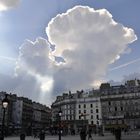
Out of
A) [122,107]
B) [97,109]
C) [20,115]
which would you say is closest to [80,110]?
[97,109]

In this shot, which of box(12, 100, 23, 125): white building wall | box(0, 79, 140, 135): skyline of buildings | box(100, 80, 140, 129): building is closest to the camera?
box(100, 80, 140, 129): building

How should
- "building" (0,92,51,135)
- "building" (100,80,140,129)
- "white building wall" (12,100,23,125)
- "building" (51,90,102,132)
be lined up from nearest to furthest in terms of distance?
"building" (100,80,140,129)
"building" (51,90,102,132)
"building" (0,92,51,135)
"white building wall" (12,100,23,125)

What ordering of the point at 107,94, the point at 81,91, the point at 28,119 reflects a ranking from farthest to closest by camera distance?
the point at 28,119, the point at 81,91, the point at 107,94

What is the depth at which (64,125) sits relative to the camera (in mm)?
128500

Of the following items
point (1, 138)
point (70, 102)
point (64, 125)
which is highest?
point (70, 102)

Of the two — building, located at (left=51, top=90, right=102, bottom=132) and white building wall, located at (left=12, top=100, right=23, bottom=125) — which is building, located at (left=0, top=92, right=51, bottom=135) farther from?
building, located at (left=51, top=90, right=102, bottom=132)

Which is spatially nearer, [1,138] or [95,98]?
[1,138]

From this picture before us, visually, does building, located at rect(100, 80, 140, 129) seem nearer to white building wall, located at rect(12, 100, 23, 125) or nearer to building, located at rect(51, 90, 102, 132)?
building, located at rect(51, 90, 102, 132)

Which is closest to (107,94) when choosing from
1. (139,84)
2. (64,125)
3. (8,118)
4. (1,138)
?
(139,84)

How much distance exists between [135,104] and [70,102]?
1144 inches

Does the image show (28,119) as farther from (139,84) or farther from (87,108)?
(139,84)

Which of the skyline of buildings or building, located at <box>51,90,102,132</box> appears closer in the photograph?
the skyline of buildings

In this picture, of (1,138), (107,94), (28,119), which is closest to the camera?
(1,138)

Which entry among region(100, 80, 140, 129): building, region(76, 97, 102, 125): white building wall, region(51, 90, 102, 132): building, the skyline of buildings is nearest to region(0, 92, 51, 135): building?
the skyline of buildings
